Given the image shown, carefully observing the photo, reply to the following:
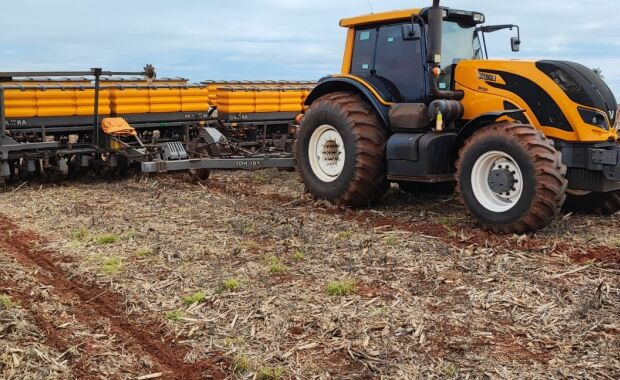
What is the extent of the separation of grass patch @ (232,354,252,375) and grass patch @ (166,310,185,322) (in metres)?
0.83

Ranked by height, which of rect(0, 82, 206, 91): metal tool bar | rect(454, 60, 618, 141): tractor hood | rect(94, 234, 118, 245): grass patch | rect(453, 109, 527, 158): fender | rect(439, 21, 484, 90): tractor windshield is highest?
rect(439, 21, 484, 90): tractor windshield

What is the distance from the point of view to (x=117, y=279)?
18.4 feet

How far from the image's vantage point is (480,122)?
23.4 feet

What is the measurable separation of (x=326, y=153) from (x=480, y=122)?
2.29 meters

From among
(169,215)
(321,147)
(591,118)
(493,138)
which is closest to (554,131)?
(591,118)

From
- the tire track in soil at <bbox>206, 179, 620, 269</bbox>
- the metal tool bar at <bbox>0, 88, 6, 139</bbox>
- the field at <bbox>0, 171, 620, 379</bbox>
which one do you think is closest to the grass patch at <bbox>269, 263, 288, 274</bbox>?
the field at <bbox>0, 171, 620, 379</bbox>

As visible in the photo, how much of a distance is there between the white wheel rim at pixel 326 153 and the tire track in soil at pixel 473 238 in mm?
436

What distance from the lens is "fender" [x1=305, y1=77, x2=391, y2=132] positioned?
8039 mm

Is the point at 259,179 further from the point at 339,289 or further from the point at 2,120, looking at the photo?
the point at 339,289

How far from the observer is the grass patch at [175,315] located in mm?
4699

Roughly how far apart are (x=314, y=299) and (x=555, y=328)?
1729mm

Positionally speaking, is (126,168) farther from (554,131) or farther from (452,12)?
(554,131)

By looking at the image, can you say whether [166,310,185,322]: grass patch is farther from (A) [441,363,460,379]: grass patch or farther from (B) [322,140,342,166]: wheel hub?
(B) [322,140,342,166]: wheel hub

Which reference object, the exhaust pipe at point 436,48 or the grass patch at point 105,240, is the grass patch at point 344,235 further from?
the grass patch at point 105,240
